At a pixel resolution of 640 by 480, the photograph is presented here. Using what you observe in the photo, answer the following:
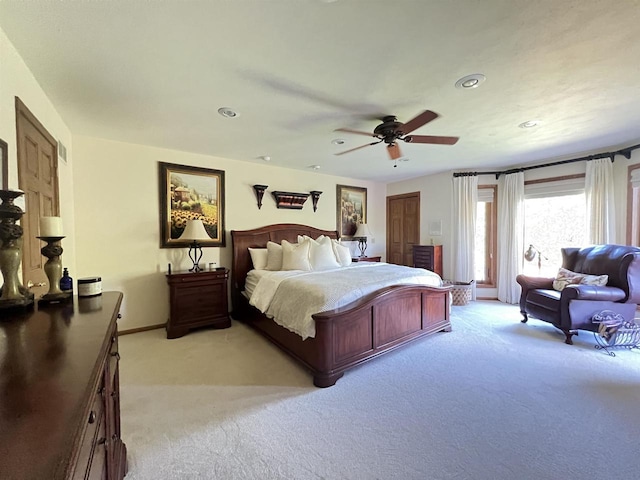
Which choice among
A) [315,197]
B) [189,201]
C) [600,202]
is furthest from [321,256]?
[600,202]

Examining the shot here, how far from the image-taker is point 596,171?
3.97 m

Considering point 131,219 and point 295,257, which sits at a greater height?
point 131,219

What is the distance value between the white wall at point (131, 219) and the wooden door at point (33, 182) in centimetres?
91

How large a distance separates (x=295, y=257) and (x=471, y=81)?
2.82 metres

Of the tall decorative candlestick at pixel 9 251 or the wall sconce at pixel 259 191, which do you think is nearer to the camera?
the tall decorative candlestick at pixel 9 251

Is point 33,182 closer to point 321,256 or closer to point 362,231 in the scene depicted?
point 321,256

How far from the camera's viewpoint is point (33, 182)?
6.95 ft

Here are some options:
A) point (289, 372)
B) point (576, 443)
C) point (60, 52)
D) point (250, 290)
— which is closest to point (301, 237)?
point (250, 290)

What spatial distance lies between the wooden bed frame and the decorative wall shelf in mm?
1622

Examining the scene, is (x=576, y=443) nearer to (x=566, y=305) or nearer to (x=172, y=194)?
(x=566, y=305)

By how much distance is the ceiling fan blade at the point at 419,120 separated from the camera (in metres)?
2.20

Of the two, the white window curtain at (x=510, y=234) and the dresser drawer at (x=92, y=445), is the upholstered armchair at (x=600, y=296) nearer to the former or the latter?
the white window curtain at (x=510, y=234)

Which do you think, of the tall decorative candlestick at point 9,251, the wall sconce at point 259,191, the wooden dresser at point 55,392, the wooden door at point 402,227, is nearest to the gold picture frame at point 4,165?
the tall decorative candlestick at point 9,251

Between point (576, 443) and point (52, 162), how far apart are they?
4.69 metres
